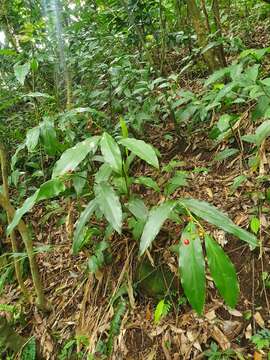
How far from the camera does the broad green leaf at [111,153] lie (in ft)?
4.22

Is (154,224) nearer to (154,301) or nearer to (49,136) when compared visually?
(49,136)

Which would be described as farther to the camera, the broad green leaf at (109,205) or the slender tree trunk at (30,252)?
the slender tree trunk at (30,252)

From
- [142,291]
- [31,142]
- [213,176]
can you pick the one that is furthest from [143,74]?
[142,291]

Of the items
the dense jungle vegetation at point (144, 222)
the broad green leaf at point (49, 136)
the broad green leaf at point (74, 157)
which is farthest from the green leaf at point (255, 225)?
the broad green leaf at point (49, 136)

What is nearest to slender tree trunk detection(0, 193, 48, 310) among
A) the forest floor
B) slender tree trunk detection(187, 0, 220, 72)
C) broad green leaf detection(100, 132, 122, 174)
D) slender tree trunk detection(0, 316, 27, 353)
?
the forest floor

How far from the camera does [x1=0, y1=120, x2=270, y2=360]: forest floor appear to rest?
175 centimetres

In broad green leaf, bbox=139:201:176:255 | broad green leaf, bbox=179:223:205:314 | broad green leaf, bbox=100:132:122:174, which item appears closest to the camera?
broad green leaf, bbox=179:223:205:314

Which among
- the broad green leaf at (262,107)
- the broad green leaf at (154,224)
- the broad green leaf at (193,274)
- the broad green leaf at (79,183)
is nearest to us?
the broad green leaf at (193,274)

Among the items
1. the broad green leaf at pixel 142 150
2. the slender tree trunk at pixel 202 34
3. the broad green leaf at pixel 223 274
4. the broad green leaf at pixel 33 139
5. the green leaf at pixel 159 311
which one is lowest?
the green leaf at pixel 159 311

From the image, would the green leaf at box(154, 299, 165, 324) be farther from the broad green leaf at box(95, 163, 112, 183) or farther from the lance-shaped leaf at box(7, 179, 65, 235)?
the lance-shaped leaf at box(7, 179, 65, 235)

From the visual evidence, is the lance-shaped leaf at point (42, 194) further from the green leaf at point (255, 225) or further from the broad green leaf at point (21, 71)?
the green leaf at point (255, 225)

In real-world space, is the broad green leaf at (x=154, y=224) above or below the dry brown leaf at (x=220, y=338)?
above

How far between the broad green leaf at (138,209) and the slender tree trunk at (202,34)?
5.87ft

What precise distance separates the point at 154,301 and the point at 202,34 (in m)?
2.29
